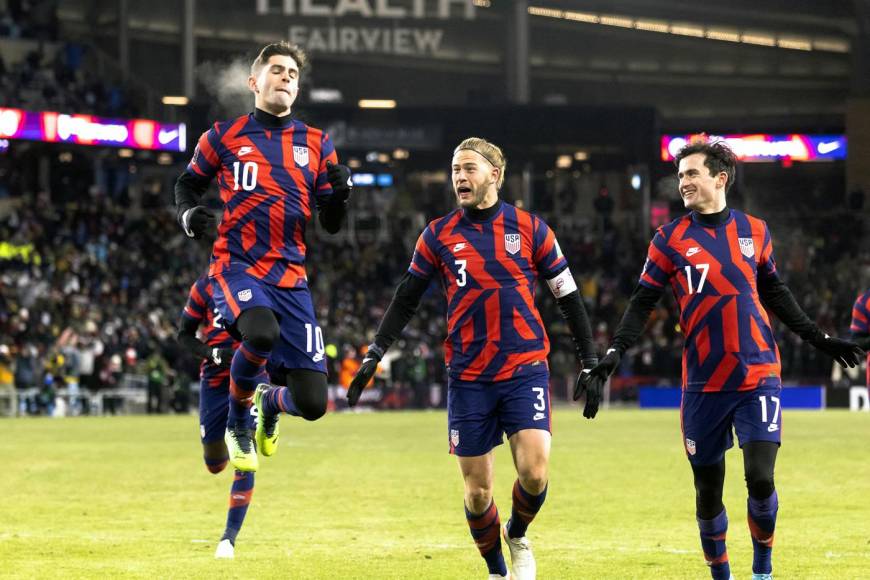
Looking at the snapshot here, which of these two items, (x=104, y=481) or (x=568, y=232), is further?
(x=568, y=232)

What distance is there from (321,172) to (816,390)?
1295 inches

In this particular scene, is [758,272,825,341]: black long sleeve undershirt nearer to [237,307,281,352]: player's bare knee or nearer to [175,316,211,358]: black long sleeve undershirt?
[237,307,281,352]: player's bare knee

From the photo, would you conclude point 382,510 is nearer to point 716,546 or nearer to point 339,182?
point 339,182

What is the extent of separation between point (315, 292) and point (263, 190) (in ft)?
122

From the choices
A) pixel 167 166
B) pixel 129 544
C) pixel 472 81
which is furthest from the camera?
pixel 472 81

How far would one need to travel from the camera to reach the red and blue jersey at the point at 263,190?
10.1 metres

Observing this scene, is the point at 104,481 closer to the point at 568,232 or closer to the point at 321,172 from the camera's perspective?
the point at 321,172

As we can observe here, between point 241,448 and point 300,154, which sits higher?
point 300,154

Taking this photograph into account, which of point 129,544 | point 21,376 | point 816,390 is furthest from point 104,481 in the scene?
point 816,390

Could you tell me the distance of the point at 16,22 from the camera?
2018 inches

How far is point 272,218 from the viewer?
10.1 metres

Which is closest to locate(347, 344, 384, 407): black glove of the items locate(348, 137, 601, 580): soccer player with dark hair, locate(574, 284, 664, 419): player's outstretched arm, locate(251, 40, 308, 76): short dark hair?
locate(348, 137, 601, 580): soccer player with dark hair

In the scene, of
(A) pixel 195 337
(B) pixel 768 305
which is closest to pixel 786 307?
(B) pixel 768 305

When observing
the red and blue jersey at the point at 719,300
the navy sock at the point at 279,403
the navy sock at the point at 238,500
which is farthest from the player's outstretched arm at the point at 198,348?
the red and blue jersey at the point at 719,300
